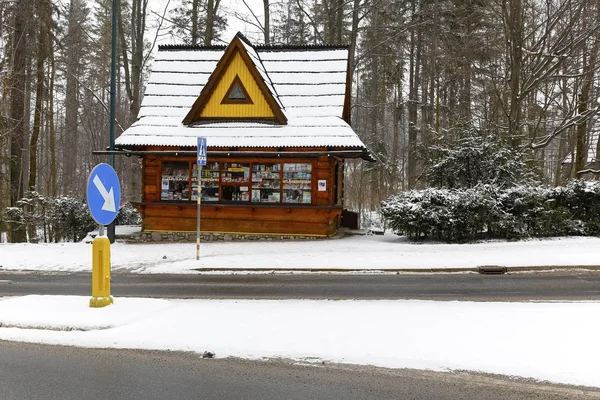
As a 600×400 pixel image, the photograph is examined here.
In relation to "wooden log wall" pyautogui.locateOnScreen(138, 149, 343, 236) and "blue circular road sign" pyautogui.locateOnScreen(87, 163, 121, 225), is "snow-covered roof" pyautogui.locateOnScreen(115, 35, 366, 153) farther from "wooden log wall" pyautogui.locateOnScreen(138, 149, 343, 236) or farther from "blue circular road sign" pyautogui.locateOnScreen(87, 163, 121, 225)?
"blue circular road sign" pyautogui.locateOnScreen(87, 163, 121, 225)

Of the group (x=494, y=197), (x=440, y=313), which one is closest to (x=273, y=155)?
(x=494, y=197)

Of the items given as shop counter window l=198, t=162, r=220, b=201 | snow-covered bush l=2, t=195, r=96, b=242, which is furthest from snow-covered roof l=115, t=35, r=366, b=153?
snow-covered bush l=2, t=195, r=96, b=242

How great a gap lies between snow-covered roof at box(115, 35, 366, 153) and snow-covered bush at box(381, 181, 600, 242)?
3.14 meters

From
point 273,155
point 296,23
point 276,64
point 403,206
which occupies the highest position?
point 296,23

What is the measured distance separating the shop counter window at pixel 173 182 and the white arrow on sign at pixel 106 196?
1096 centimetres

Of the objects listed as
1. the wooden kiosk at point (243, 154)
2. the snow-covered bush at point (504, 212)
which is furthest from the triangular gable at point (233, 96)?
the snow-covered bush at point (504, 212)

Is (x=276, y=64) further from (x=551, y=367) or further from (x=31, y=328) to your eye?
(x=551, y=367)

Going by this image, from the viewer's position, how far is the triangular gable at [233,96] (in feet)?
61.7

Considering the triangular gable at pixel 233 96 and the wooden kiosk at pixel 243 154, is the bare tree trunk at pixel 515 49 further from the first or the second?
the triangular gable at pixel 233 96

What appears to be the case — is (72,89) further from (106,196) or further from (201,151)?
(106,196)

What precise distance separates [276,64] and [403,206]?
9.21 meters

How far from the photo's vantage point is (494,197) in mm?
16562

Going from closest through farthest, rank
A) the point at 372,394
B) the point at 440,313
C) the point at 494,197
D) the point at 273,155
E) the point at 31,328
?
the point at 372,394 → the point at 31,328 → the point at 440,313 → the point at 494,197 → the point at 273,155

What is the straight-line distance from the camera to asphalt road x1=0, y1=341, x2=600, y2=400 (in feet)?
14.6
